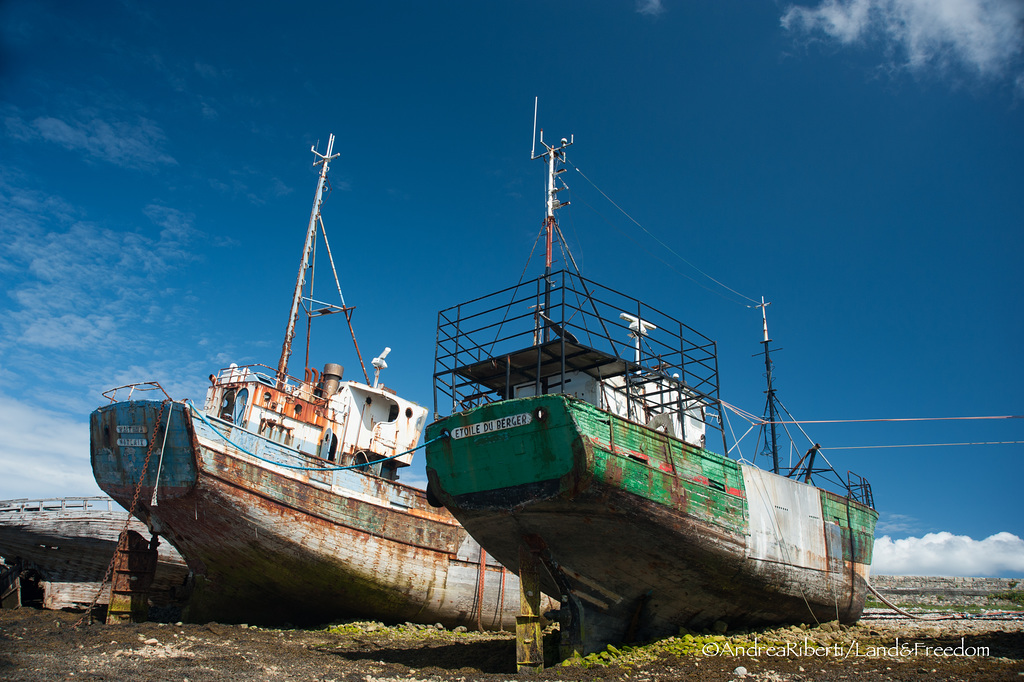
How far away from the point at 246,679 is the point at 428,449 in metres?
4.18

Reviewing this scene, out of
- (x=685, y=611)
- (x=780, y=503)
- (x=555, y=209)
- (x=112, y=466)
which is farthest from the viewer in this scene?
(x=555, y=209)

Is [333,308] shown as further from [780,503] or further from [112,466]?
[780,503]

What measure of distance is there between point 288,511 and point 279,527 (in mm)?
353

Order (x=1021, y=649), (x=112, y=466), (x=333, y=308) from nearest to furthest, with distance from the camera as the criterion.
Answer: (x=1021, y=649)
(x=112, y=466)
(x=333, y=308)

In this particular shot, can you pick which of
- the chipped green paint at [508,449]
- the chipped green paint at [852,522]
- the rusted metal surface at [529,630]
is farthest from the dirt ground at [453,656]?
the chipped green paint at [508,449]

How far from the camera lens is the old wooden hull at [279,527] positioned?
526 inches

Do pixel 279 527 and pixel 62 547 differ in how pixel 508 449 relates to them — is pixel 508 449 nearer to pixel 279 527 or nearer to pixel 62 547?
pixel 279 527

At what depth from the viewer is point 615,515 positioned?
Result: 9695 mm

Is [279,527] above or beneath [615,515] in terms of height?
beneath

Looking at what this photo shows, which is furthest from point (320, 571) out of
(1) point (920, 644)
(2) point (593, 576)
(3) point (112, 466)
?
(1) point (920, 644)

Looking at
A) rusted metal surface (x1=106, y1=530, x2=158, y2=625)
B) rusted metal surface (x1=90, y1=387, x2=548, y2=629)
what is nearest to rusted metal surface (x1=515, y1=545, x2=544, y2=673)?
rusted metal surface (x1=90, y1=387, x2=548, y2=629)

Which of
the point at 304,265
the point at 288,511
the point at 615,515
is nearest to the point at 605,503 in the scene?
the point at 615,515

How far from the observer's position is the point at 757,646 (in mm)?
10484

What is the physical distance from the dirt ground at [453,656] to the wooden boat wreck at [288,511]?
4.50ft
